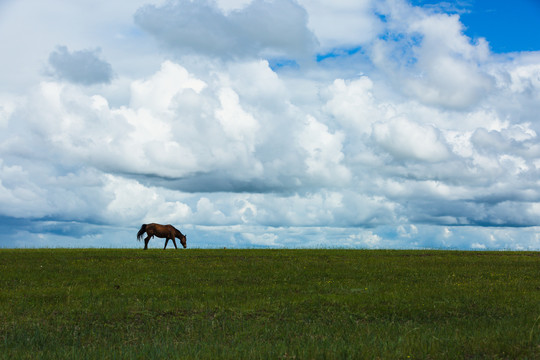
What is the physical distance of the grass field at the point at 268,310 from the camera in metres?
11.6

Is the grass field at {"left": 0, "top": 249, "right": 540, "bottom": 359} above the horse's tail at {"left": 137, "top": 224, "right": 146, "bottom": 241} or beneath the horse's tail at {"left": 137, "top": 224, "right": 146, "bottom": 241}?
beneath

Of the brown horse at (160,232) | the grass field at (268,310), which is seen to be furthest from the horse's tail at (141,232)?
the grass field at (268,310)

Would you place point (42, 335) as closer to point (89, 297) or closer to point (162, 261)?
point (89, 297)

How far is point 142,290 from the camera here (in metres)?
21.1

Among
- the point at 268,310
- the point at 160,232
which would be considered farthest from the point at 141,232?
the point at 268,310

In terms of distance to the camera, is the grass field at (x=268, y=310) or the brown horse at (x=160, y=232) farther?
the brown horse at (x=160, y=232)

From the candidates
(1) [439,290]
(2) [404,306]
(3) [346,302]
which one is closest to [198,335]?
(3) [346,302]

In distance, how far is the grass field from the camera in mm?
11648

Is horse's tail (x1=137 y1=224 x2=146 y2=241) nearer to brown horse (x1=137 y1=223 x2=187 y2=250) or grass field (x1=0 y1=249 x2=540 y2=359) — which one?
brown horse (x1=137 y1=223 x2=187 y2=250)

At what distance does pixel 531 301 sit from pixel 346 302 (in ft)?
23.5

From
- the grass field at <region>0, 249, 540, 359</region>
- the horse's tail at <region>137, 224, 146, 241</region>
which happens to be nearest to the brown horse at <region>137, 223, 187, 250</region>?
the horse's tail at <region>137, 224, 146, 241</region>

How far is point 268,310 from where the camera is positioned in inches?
A: 686

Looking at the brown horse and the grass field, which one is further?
the brown horse

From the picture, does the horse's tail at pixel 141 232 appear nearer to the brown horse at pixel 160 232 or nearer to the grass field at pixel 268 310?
the brown horse at pixel 160 232
